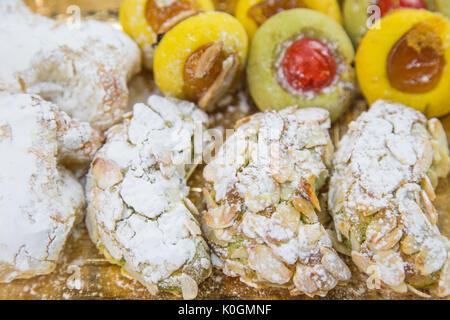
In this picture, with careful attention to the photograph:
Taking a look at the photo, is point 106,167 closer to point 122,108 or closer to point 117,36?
point 122,108

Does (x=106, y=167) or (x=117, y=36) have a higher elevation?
(x=117, y=36)

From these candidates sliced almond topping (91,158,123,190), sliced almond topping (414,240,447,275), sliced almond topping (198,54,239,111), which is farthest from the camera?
sliced almond topping (198,54,239,111)

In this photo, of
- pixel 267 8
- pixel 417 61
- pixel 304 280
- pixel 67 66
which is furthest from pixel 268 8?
pixel 304 280

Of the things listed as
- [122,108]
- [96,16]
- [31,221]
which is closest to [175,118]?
[122,108]

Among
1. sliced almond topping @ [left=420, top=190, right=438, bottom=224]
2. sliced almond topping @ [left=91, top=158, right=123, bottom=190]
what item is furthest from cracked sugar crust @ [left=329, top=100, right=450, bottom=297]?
sliced almond topping @ [left=91, top=158, right=123, bottom=190]

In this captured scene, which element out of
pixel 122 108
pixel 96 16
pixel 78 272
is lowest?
pixel 78 272

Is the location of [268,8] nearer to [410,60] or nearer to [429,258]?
[410,60]

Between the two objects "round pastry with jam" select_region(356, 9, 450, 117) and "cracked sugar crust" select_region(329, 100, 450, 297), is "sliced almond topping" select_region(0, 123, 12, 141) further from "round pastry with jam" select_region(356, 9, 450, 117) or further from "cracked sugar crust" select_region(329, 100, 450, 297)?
"round pastry with jam" select_region(356, 9, 450, 117)

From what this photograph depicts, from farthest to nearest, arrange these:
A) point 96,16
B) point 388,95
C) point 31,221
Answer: point 96,16
point 388,95
point 31,221
